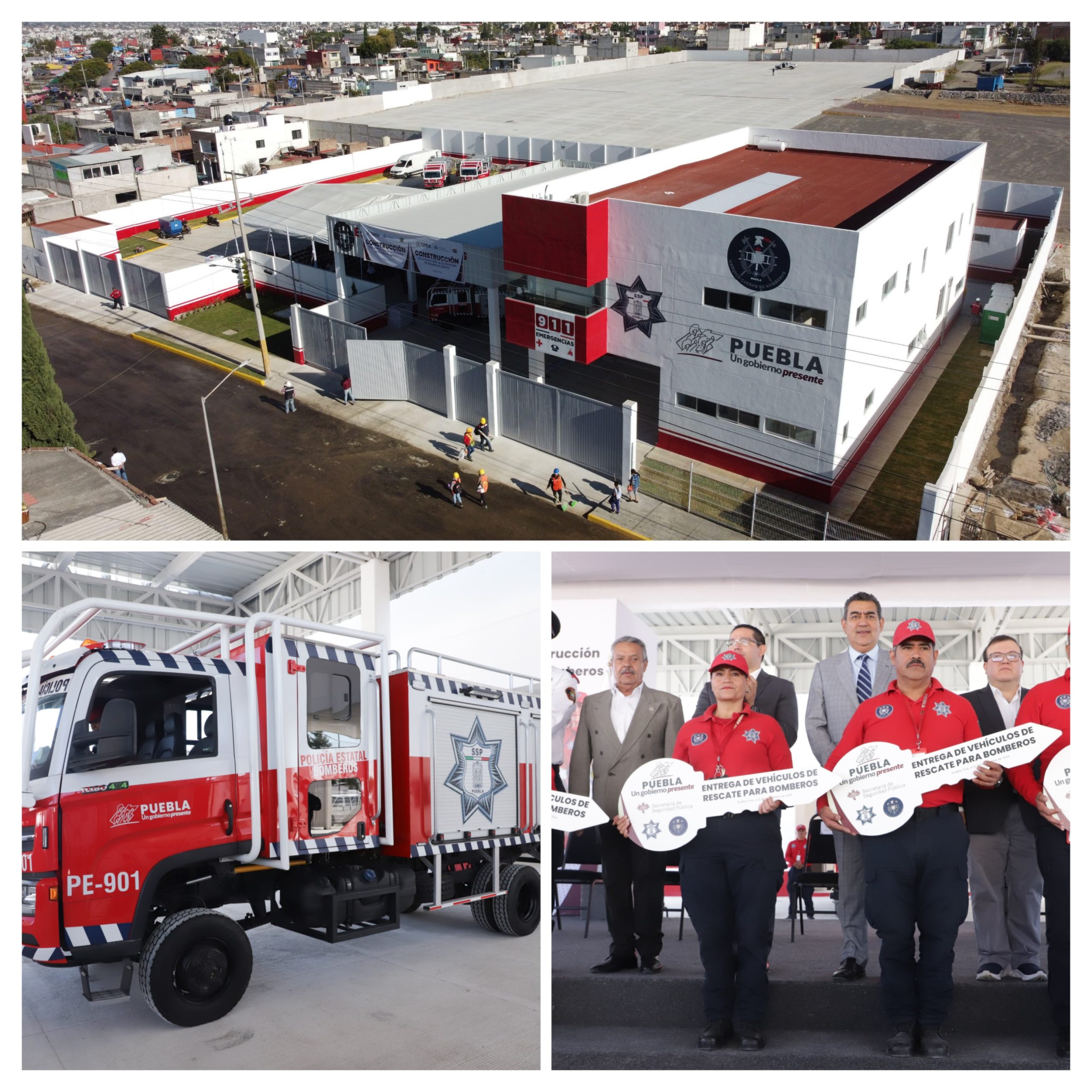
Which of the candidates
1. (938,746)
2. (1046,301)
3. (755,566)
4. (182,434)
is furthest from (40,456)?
(1046,301)

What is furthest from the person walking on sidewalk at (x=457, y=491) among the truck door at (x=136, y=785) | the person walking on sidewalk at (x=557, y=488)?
the truck door at (x=136, y=785)

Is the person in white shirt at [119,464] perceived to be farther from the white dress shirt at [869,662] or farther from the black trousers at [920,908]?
the black trousers at [920,908]

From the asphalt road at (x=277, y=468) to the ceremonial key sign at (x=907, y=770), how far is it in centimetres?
1103

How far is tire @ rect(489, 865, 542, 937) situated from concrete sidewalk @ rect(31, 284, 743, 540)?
8.03 meters

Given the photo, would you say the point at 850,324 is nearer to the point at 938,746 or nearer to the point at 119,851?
the point at 938,746

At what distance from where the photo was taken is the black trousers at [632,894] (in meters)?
7.85

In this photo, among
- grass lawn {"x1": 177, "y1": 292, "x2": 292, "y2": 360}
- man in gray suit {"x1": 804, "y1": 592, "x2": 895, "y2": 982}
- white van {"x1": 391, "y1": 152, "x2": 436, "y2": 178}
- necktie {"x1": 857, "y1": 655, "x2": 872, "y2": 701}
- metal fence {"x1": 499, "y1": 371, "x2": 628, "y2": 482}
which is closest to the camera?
man in gray suit {"x1": 804, "y1": 592, "x2": 895, "y2": 982}

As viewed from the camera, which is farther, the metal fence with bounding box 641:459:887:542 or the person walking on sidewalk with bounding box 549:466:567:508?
the person walking on sidewalk with bounding box 549:466:567:508

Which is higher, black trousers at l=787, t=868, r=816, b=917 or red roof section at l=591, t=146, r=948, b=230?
red roof section at l=591, t=146, r=948, b=230

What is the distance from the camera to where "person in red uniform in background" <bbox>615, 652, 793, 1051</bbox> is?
701 cm

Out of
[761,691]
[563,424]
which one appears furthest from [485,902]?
[563,424]

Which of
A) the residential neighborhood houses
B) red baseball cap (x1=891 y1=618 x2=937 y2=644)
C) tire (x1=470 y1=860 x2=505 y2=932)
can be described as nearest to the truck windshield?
tire (x1=470 y1=860 x2=505 y2=932)

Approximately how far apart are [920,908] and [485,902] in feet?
19.6

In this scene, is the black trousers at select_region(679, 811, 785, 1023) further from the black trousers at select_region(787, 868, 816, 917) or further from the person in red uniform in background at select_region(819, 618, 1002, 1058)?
the black trousers at select_region(787, 868, 816, 917)
